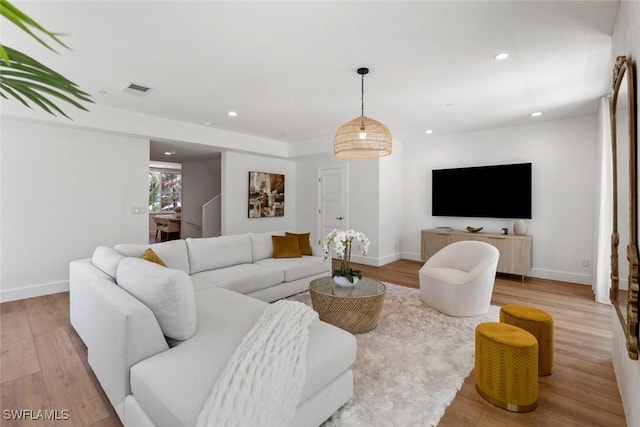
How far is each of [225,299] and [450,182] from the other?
4.75 metres

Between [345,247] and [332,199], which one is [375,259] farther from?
[345,247]

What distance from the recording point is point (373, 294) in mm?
2918

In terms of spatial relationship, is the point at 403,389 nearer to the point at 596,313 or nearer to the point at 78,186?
the point at 596,313

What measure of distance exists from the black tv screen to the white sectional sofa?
4.43 metres

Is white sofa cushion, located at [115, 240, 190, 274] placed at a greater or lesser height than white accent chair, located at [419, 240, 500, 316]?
greater

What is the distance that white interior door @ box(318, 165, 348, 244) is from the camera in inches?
255

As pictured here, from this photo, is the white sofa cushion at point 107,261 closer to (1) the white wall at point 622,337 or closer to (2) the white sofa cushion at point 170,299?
(2) the white sofa cushion at point 170,299

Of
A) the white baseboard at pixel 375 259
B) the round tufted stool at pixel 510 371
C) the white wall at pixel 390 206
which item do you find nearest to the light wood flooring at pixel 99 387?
the round tufted stool at pixel 510 371

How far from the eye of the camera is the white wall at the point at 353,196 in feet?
19.6

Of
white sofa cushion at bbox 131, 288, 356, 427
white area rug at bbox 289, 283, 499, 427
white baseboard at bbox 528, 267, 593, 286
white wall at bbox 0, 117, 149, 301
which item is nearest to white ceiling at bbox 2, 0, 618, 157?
white wall at bbox 0, 117, 149, 301

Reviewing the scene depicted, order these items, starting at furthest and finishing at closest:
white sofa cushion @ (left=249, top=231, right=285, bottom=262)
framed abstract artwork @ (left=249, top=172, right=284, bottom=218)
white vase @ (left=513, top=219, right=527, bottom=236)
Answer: framed abstract artwork @ (left=249, top=172, right=284, bottom=218), white vase @ (left=513, top=219, right=527, bottom=236), white sofa cushion @ (left=249, top=231, right=285, bottom=262)

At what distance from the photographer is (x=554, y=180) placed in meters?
4.86

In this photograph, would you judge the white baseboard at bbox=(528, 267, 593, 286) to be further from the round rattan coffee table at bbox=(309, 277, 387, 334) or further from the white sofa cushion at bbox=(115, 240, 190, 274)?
the white sofa cushion at bbox=(115, 240, 190, 274)

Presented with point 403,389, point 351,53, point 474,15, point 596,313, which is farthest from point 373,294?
point 596,313
